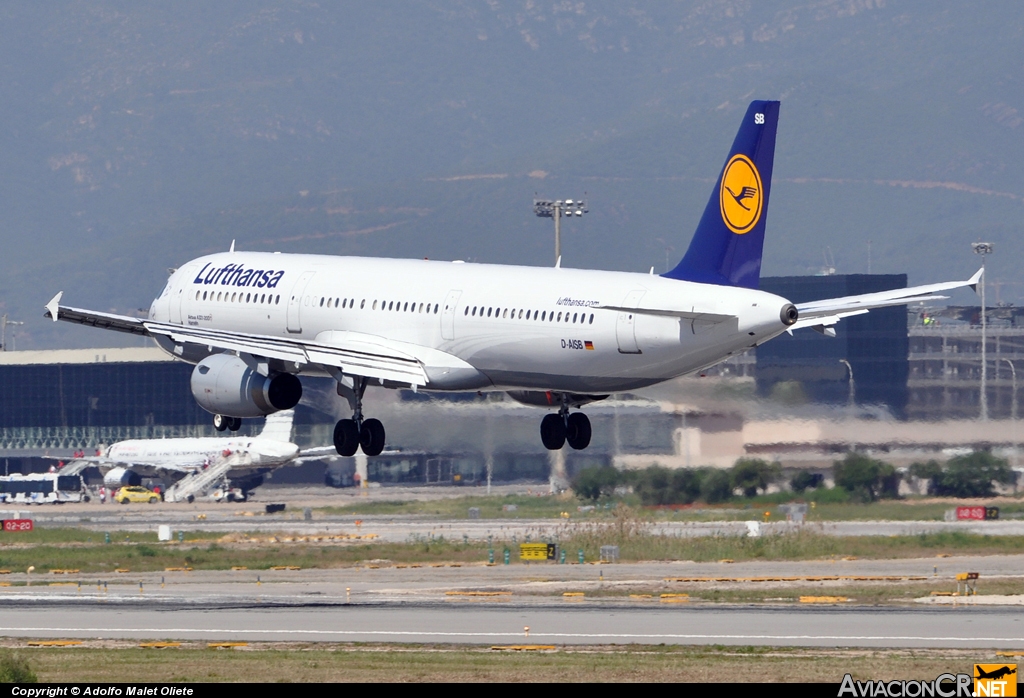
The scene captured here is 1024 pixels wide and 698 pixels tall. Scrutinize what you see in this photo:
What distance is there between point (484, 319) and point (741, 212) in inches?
Answer: 345

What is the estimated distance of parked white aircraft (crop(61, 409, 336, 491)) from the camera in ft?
444

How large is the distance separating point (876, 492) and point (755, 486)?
5.90m

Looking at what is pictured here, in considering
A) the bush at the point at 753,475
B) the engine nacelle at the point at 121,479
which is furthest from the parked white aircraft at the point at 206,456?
the bush at the point at 753,475

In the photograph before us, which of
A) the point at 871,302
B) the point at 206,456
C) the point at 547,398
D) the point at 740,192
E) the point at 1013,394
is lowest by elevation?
the point at 206,456

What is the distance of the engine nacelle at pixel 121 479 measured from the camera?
14862 cm

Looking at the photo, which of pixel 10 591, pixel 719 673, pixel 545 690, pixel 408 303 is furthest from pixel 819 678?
pixel 10 591

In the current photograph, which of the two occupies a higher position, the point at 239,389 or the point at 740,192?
the point at 740,192

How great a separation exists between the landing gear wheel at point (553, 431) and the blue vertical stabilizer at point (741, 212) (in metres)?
10.2

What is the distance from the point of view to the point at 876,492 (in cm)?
8812

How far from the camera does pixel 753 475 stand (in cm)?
8844

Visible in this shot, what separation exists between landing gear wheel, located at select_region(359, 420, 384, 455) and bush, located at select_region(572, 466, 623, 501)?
35.7 meters

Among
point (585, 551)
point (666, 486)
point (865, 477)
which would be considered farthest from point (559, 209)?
point (585, 551)

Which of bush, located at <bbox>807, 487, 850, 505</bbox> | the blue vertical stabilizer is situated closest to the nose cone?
the blue vertical stabilizer

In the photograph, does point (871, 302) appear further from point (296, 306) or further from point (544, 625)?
point (296, 306)
